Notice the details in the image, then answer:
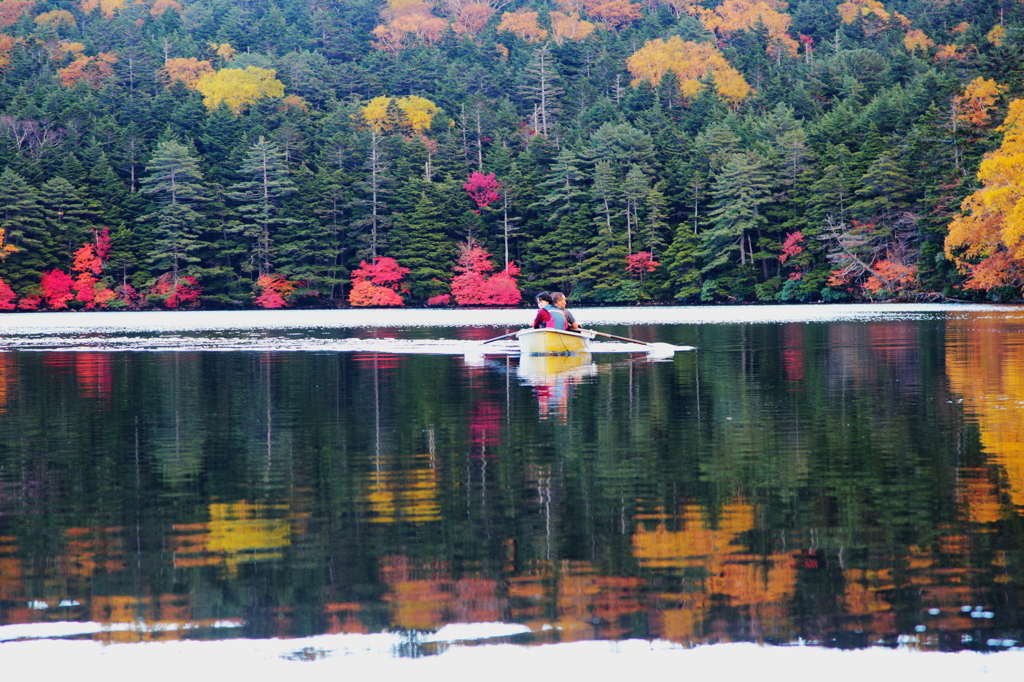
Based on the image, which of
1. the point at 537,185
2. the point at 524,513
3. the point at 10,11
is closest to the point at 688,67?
the point at 537,185

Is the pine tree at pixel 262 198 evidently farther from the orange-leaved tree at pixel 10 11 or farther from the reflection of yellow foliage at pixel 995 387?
the orange-leaved tree at pixel 10 11

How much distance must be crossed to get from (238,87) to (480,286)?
4072cm

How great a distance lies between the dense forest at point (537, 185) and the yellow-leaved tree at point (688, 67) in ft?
1.45

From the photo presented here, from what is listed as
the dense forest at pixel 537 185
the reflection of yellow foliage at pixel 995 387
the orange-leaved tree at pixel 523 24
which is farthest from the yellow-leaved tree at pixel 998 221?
the orange-leaved tree at pixel 523 24

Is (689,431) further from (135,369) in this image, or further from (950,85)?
(950,85)

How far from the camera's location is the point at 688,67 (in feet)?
357

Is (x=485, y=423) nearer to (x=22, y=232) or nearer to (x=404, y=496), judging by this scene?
(x=404, y=496)

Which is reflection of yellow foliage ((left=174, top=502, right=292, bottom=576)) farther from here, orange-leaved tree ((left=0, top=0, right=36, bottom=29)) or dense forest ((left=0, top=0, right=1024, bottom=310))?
orange-leaved tree ((left=0, top=0, right=36, bottom=29))

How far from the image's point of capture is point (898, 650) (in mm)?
4512

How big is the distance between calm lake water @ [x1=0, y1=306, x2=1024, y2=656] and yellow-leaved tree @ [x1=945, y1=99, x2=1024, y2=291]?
2945cm

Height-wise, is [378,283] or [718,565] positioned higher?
[378,283]

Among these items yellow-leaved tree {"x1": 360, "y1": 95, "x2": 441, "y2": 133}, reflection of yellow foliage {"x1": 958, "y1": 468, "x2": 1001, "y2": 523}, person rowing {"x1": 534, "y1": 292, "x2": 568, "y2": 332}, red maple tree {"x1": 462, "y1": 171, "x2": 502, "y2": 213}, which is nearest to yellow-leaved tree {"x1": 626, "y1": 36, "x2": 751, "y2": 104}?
yellow-leaved tree {"x1": 360, "y1": 95, "x2": 441, "y2": 133}

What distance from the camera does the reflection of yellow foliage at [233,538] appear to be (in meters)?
6.04

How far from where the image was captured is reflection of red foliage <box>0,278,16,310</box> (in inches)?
2813
